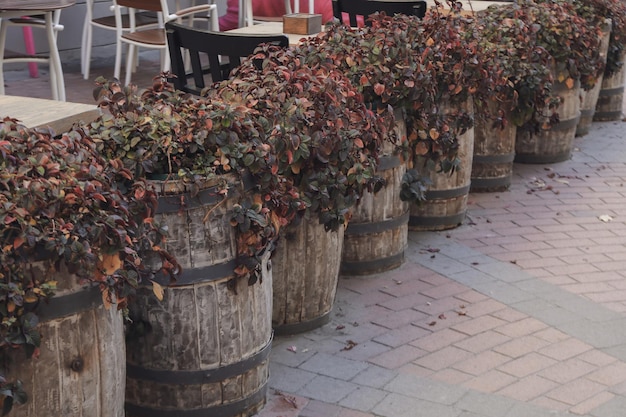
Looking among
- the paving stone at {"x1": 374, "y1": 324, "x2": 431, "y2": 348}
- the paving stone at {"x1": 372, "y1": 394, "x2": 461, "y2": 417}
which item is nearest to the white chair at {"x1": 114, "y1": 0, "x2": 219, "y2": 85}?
the paving stone at {"x1": 374, "y1": 324, "x2": 431, "y2": 348}

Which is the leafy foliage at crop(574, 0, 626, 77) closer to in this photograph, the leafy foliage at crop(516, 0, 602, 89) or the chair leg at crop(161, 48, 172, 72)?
the leafy foliage at crop(516, 0, 602, 89)

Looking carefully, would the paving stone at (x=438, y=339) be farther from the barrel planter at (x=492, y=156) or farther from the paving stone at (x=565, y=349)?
the barrel planter at (x=492, y=156)

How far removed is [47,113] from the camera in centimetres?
335

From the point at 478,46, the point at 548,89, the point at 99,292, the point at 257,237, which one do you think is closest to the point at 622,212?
the point at 548,89

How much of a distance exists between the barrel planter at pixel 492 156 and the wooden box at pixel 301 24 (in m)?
1.16

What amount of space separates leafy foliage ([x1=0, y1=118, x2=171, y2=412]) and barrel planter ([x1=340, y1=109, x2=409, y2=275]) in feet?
6.40

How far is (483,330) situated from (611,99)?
15.4ft

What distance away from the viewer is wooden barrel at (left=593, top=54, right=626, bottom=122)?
820cm

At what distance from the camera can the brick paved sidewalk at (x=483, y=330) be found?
367cm

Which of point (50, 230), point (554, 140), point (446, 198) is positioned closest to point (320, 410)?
point (50, 230)

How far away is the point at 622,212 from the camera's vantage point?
19.7ft

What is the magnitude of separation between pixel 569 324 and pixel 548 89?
2036mm

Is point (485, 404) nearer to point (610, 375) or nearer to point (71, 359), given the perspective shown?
point (610, 375)

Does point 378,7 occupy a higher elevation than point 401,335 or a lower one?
higher
